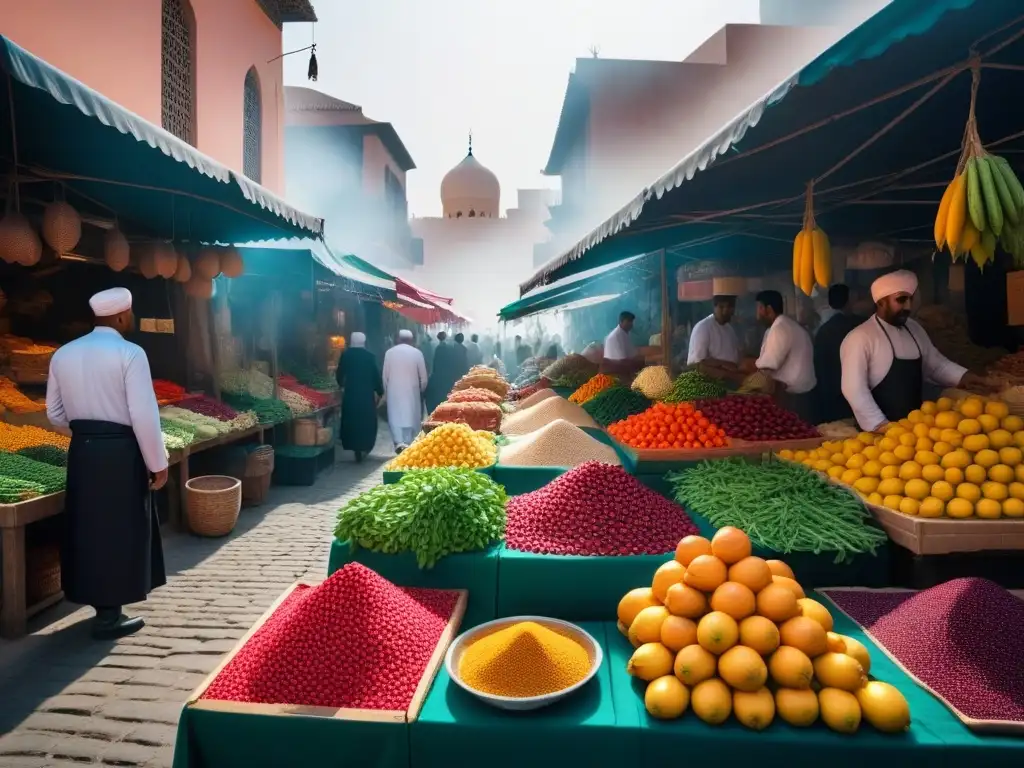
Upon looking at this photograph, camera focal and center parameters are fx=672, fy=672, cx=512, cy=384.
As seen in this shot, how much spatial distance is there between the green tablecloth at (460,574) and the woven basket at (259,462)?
4.52m

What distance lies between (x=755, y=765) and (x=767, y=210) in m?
4.65

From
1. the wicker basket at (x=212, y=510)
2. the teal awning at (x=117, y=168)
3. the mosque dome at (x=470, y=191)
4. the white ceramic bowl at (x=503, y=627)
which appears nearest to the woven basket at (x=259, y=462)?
the wicker basket at (x=212, y=510)

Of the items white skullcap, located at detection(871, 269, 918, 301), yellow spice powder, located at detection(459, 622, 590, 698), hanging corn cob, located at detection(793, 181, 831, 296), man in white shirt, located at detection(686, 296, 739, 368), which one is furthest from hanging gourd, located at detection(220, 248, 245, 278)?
white skullcap, located at detection(871, 269, 918, 301)

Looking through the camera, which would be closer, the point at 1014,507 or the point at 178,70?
the point at 1014,507

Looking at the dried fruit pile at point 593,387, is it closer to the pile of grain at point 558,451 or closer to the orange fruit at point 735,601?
the pile of grain at point 558,451

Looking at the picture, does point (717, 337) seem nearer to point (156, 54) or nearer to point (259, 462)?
point (259, 462)

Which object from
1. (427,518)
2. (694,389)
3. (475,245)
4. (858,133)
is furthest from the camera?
(475,245)

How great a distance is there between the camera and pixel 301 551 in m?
5.46

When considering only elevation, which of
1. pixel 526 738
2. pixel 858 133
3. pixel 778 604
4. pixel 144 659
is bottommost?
pixel 144 659

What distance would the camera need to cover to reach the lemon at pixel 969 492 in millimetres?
2746

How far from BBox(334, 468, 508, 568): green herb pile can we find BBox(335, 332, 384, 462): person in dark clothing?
6.45m

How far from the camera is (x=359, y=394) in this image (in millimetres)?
9453

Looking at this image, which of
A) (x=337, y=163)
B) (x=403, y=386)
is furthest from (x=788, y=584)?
(x=337, y=163)

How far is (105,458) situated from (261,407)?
14.0ft
